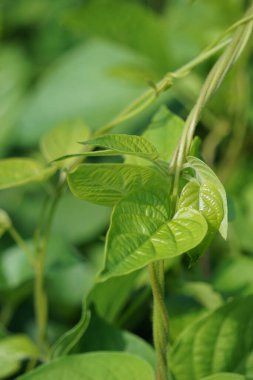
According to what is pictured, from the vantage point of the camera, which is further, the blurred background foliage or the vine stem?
the blurred background foliage

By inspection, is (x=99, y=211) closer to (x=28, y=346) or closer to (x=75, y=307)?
(x=75, y=307)

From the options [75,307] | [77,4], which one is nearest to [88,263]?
[75,307]

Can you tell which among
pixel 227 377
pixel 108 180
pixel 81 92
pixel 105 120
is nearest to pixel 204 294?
pixel 227 377

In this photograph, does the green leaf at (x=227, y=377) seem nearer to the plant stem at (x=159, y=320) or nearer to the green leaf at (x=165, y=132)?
the plant stem at (x=159, y=320)

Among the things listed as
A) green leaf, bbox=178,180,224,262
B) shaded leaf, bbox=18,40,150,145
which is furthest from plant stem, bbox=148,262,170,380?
shaded leaf, bbox=18,40,150,145

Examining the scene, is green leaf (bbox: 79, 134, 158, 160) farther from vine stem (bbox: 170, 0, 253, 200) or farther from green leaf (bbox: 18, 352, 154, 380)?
green leaf (bbox: 18, 352, 154, 380)

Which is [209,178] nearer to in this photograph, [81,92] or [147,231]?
[147,231]
